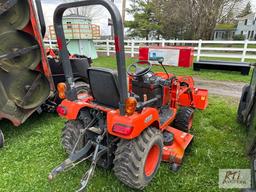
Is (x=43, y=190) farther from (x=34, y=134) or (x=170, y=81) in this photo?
(x=170, y=81)

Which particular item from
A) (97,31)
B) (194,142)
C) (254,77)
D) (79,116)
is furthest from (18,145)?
(97,31)

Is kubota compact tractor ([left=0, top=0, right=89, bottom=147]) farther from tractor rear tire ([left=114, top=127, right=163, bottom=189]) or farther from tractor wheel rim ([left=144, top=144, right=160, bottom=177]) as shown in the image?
tractor wheel rim ([left=144, top=144, right=160, bottom=177])

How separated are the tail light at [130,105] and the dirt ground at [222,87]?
14.3 ft

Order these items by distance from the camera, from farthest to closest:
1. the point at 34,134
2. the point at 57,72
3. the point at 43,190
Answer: the point at 57,72
the point at 34,134
the point at 43,190

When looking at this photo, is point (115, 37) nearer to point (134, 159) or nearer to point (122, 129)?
point (122, 129)

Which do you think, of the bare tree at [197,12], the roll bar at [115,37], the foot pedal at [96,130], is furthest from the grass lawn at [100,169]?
the bare tree at [197,12]

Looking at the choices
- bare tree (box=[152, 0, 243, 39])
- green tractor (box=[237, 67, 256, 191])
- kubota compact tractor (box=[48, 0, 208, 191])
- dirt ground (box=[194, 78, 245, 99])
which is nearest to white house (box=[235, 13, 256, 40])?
bare tree (box=[152, 0, 243, 39])

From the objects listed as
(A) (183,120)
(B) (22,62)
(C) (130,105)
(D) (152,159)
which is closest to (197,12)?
(A) (183,120)

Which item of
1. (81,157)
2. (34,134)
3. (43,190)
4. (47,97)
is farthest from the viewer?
(47,97)

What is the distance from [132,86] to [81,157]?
140 cm

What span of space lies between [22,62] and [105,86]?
81.3 inches

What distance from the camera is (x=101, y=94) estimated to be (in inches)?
86.4

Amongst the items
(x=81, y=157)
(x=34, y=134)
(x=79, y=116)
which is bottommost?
(x=34, y=134)

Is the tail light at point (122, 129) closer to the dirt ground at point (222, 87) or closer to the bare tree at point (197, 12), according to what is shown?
the dirt ground at point (222, 87)
